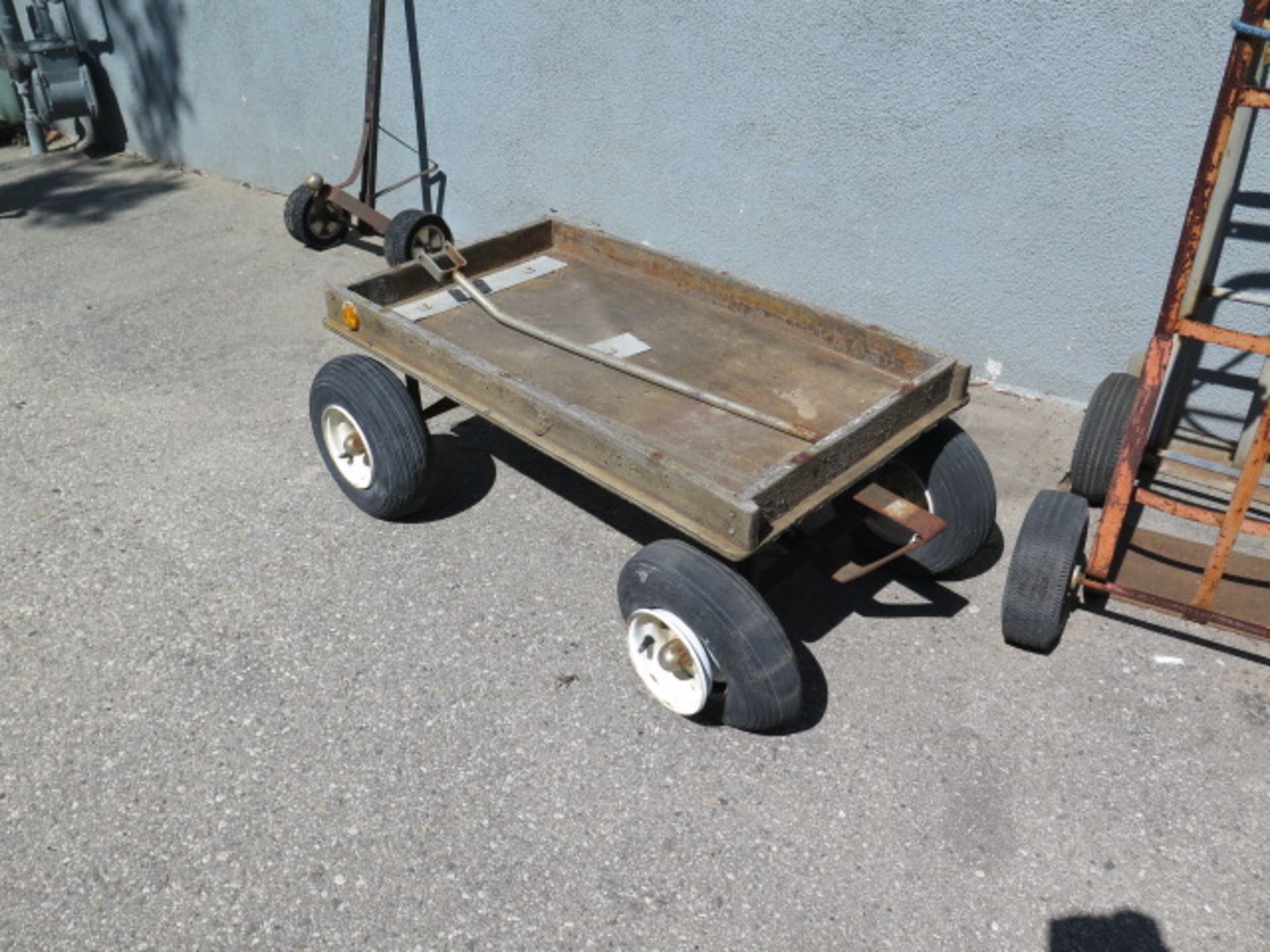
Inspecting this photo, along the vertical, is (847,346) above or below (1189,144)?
below

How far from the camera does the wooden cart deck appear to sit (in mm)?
3631

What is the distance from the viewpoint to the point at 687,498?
3543 mm

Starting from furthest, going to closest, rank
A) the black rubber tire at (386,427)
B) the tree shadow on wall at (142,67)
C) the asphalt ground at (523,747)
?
the tree shadow on wall at (142,67), the black rubber tire at (386,427), the asphalt ground at (523,747)

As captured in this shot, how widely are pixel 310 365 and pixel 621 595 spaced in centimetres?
332

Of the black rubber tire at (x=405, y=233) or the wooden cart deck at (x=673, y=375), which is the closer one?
the wooden cart deck at (x=673, y=375)

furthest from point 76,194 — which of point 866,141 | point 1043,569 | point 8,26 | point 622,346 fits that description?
point 1043,569

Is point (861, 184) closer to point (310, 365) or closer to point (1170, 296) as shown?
point (1170, 296)

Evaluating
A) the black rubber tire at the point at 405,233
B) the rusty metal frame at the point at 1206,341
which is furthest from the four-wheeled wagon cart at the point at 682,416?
the black rubber tire at the point at 405,233

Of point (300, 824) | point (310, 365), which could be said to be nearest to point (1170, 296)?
point (300, 824)

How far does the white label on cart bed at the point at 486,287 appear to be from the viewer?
16.6 feet

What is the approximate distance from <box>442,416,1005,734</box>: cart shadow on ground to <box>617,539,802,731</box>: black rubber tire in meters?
0.31

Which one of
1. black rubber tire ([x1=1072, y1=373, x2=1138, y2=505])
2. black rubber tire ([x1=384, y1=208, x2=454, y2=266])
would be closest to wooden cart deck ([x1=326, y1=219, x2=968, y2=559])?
black rubber tire ([x1=1072, y1=373, x2=1138, y2=505])

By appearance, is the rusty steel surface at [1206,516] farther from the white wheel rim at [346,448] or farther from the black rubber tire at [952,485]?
the white wheel rim at [346,448]

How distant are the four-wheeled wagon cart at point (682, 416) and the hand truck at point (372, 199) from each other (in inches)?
54.7
